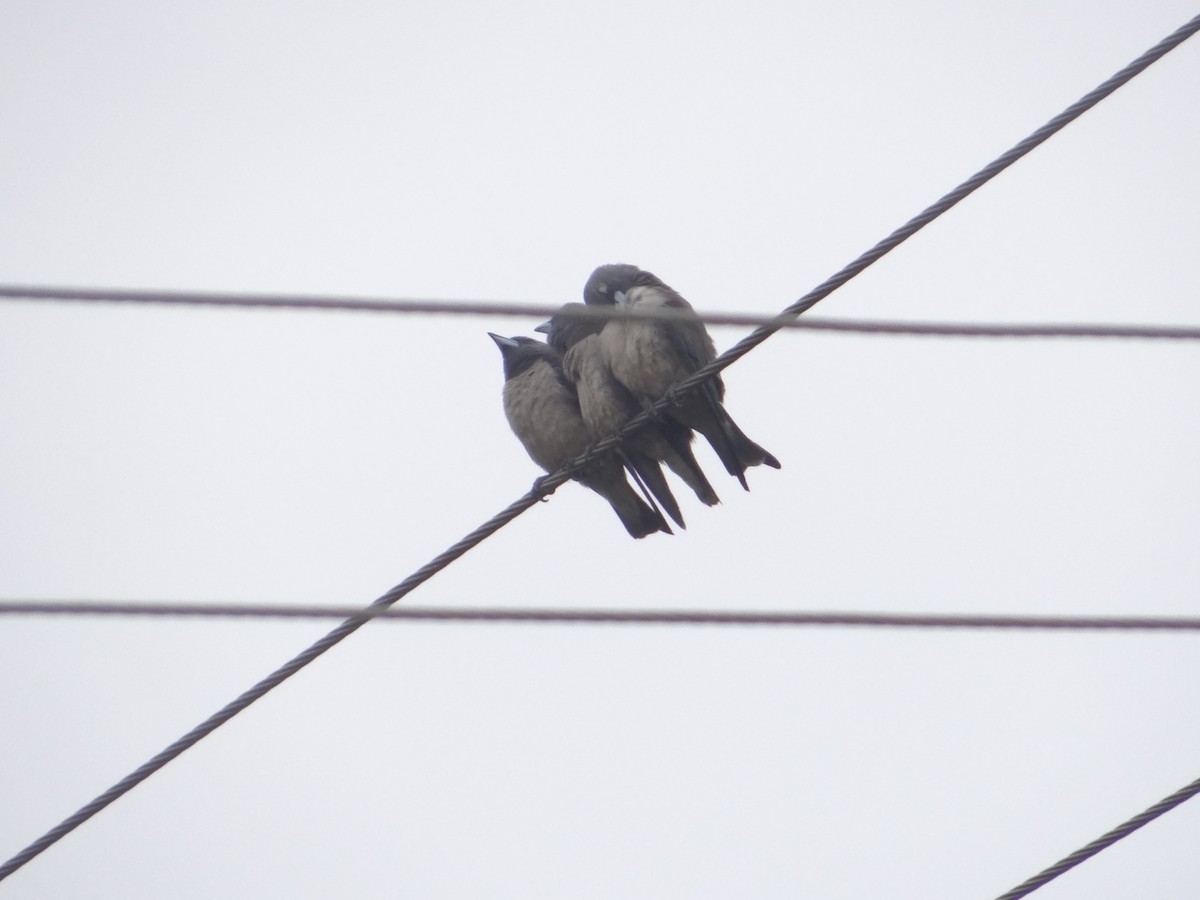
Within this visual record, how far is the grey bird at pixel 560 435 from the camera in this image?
6.55 metres

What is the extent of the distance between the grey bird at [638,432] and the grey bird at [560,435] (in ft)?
0.37

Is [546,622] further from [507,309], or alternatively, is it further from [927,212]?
[927,212]

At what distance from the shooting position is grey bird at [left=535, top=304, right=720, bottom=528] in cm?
632

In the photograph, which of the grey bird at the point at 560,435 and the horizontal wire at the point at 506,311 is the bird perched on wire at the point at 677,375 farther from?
the horizontal wire at the point at 506,311

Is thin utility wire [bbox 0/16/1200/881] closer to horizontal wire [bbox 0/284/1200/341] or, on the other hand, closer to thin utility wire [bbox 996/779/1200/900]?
horizontal wire [bbox 0/284/1200/341]

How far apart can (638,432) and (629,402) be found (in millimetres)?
167

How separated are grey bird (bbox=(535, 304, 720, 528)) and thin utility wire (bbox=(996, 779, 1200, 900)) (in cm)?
316

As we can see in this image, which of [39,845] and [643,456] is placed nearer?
[39,845]

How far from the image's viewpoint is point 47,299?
11.2 ft

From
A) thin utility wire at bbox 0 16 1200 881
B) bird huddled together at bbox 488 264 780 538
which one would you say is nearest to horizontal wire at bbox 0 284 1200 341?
thin utility wire at bbox 0 16 1200 881

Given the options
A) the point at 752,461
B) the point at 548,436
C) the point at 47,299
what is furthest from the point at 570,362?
the point at 47,299

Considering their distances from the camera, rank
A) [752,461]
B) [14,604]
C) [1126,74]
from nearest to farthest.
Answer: [14,604], [1126,74], [752,461]

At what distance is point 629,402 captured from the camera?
20.8 feet

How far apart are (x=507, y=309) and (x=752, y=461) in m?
2.93
